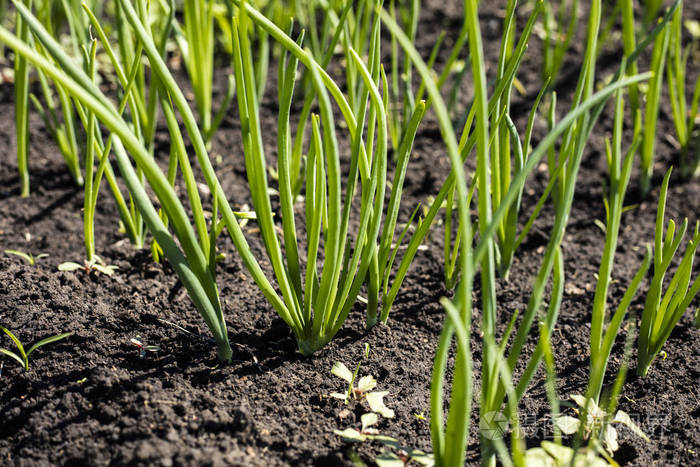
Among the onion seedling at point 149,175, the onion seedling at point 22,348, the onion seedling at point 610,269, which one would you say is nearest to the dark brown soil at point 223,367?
the onion seedling at point 22,348

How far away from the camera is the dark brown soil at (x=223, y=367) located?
112 cm

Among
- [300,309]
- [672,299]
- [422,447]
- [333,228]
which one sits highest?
[333,228]

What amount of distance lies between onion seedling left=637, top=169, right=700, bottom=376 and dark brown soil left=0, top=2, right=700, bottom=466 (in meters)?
0.10

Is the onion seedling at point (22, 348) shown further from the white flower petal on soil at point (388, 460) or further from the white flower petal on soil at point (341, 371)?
the white flower petal on soil at point (388, 460)

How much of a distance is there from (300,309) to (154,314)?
0.34 metres

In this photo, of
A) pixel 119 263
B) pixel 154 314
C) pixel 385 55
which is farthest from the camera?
pixel 385 55

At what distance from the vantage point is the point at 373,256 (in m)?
1.29

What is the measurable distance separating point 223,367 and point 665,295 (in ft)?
2.83

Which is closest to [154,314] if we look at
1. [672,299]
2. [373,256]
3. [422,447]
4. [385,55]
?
[373,256]

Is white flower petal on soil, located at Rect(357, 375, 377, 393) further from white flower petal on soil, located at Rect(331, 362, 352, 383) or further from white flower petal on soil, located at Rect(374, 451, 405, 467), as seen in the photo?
white flower petal on soil, located at Rect(374, 451, 405, 467)

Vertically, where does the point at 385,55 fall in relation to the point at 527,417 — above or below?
above

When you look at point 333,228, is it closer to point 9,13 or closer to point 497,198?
point 497,198

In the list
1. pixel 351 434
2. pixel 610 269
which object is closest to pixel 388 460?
pixel 351 434

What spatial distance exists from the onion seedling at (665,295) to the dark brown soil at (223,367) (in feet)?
0.32
